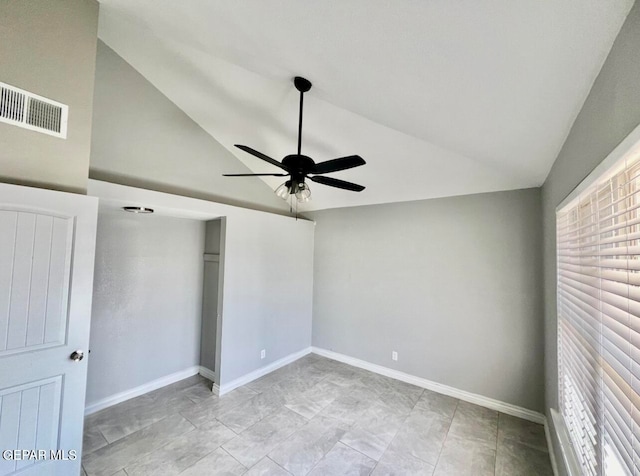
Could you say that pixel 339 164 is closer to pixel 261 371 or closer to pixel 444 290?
pixel 444 290

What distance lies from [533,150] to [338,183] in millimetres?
1436

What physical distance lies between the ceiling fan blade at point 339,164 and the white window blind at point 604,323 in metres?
1.26

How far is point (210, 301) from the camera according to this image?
3652 millimetres

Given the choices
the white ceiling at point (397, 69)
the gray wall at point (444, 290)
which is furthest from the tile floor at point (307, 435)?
the white ceiling at point (397, 69)

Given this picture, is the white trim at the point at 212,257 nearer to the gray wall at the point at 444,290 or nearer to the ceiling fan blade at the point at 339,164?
the gray wall at the point at 444,290

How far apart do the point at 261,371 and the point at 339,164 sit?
10.2 ft

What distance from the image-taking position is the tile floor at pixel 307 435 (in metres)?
2.12

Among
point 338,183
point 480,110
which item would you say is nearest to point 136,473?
point 338,183

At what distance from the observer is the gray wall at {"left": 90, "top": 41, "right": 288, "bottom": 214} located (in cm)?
256

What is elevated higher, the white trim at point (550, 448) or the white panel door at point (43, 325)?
the white panel door at point (43, 325)

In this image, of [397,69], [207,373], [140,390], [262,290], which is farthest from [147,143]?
[207,373]

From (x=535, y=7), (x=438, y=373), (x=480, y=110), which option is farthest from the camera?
(x=438, y=373)

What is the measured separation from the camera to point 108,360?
2.91 m

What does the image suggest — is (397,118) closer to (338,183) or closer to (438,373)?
(338,183)
